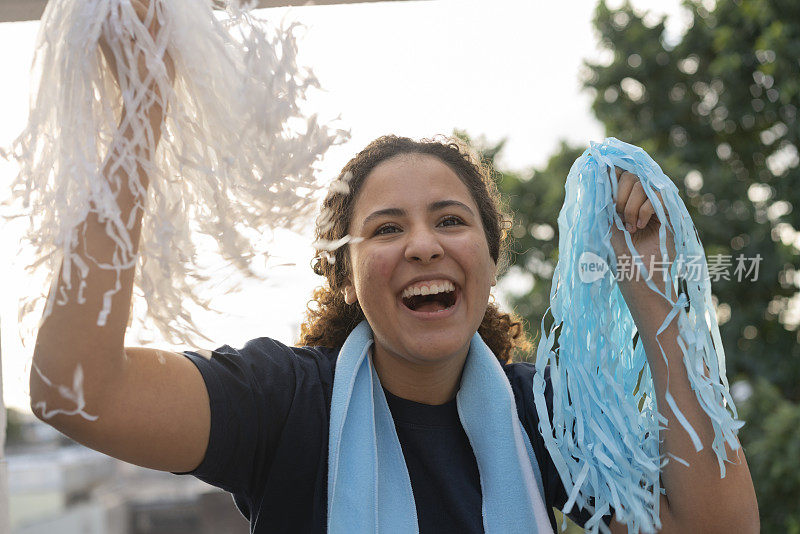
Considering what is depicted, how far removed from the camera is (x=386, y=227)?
1.66 metres

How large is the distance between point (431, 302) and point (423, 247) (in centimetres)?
15

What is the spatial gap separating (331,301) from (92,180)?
979 mm

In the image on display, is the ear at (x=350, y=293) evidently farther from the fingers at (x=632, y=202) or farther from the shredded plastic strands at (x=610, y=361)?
the fingers at (x=632, y=202)

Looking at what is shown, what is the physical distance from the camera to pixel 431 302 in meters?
1.66

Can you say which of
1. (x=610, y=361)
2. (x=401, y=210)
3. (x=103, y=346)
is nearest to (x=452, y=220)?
(x=401, y=210)

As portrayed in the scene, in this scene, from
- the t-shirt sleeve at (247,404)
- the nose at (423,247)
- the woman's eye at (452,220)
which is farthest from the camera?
the woman's eye at (452,220)

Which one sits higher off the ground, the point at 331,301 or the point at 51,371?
the point at 331,301

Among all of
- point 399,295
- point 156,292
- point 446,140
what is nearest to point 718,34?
point 446,140

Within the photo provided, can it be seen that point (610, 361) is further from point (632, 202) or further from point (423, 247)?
point (423, 247)

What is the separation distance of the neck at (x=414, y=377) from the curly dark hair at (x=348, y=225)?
0.23 meters

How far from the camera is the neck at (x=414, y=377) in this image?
A: 1680 millimetres

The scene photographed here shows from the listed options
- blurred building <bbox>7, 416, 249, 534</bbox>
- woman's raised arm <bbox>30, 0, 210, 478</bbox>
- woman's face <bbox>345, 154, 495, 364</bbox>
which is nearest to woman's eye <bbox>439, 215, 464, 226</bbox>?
woman's face <bbox>345, 154, 495, 364</bbox>

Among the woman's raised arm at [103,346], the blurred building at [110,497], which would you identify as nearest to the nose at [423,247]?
the woman's raised arm at [103,346]

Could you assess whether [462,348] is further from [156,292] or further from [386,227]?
[156,292]
